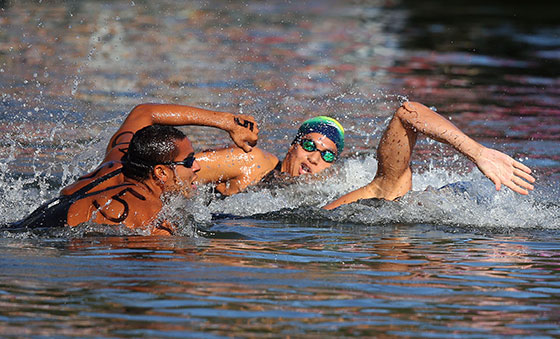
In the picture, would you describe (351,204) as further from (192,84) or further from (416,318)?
(192,84)

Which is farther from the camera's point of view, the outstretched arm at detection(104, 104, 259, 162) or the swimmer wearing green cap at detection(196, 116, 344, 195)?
the swimmer wearing green cap at detection(196, 116, 344, 195)


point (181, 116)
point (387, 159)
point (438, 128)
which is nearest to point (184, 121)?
point (181, 116)

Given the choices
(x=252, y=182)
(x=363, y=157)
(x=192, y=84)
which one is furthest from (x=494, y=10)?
(x=252, y=182)

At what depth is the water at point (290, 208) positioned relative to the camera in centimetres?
572

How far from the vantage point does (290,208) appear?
9789 millimetres

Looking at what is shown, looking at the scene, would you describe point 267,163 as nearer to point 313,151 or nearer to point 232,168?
point 232,168

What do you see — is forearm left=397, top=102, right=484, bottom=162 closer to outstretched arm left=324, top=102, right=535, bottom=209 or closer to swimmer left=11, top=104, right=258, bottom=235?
outstretched arm left=324, top=102, right=535, bottom=209

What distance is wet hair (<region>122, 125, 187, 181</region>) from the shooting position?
7473mm

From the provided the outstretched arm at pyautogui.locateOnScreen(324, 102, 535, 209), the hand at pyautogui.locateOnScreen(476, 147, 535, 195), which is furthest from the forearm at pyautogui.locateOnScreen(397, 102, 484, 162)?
the hand at pyautogui.locateOnScreen(476, 147, 535, 195)

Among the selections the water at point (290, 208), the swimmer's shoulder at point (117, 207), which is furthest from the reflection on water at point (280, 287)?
the swimmer's shoulder at point (117, 207)

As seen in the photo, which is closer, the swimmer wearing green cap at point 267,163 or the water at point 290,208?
the water at point 290,208

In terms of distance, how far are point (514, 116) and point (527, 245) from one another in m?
8.87

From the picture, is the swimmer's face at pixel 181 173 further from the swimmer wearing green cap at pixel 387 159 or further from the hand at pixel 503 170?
the hand at pixel 503 170

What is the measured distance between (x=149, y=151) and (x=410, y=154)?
2576mm
